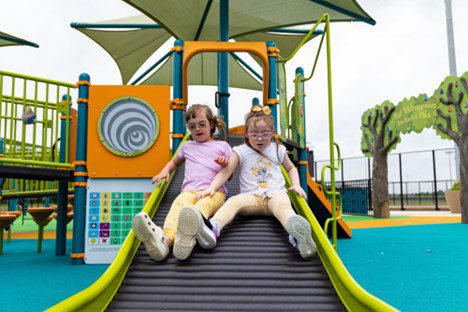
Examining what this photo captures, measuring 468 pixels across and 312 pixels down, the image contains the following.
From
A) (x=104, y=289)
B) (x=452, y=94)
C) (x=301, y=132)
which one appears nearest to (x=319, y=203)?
(x=301, y=132)

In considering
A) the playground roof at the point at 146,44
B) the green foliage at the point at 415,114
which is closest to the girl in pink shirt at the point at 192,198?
the playground roof at the point at 146,44

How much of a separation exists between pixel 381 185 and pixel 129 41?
10209 millimetres

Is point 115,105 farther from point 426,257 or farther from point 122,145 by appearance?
point 426,257

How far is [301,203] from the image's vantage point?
3416 mm

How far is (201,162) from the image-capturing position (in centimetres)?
362

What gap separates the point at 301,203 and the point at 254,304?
53.6 inches

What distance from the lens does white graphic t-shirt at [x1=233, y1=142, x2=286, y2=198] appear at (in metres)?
3.40

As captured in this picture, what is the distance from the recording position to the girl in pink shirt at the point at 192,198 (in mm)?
2559

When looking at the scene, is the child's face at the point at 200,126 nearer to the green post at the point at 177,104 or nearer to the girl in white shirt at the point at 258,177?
the girl in white shirt at the point at 258,177

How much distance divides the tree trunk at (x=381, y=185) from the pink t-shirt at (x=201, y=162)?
1132 cm

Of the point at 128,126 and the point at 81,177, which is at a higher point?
the point at 128,126

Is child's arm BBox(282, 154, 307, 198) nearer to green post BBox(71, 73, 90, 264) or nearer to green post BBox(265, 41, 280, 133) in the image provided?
green post BBox(265, 41, 280, 133)

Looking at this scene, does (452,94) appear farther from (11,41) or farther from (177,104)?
(11,41)

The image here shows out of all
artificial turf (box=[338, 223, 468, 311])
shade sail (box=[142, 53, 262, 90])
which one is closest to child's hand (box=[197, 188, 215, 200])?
artificial turf (box=[338, 223, 468, 311])
